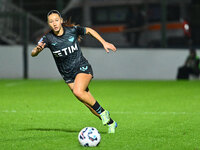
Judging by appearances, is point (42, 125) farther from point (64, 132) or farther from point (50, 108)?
point (50, 108)

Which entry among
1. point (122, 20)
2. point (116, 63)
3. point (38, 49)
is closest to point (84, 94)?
point (38, 49)

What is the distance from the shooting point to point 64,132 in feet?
25.5

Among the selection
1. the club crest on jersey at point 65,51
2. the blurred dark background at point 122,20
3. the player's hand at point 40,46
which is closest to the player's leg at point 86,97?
the club crest on jersey at point 65,51

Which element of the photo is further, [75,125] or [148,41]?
[148,41]

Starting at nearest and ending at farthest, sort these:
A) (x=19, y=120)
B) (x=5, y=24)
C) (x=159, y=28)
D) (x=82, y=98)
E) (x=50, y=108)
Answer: (x=82, y=98)
(x=19, y=120)
(x=50, y=108)
(x=159, y=28)
(x=5, y=24)

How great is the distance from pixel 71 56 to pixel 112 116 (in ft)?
8.14

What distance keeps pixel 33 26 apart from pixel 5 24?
1445 millimetres

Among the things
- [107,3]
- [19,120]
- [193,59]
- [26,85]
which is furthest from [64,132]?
[107,3]

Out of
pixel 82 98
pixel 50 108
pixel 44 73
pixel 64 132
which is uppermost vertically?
pixel 82 98

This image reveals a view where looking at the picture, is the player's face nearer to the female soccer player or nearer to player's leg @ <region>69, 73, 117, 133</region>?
the female soccer player

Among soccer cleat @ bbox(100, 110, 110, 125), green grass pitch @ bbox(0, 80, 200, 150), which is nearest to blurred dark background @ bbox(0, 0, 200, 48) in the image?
green grass pitch @ bbox(0, 80, 200, 150)

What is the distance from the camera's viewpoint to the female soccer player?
7.58m

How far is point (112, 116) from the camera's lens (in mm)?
9898

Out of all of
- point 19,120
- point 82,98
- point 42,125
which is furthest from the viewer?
point 19,120
